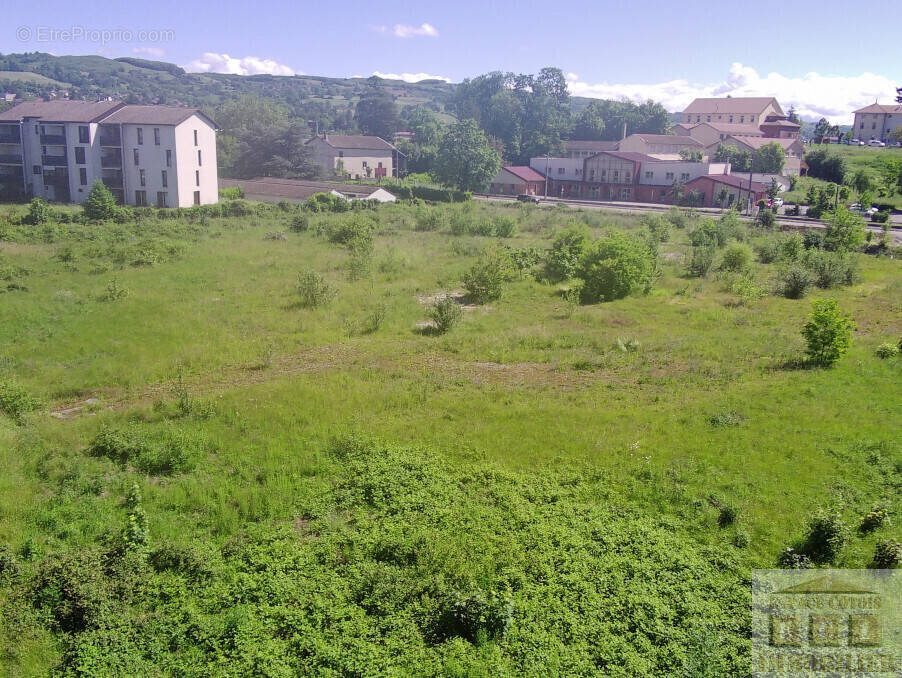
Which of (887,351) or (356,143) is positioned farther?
(356,143)

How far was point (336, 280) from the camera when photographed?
91.6ft

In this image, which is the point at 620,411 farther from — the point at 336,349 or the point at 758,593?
the point at 336,349

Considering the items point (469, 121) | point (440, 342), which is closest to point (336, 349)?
point (440, 342)

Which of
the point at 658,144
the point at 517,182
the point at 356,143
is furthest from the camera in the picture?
the point at 658,144

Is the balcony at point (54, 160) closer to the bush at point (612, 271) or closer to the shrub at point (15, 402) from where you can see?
the shrub at point (15, 402)

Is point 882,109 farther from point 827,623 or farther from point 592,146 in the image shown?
point 827,623

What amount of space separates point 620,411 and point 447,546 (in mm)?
6518

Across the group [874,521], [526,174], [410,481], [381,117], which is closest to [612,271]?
[874,521]

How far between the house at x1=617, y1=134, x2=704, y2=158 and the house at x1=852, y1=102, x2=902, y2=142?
122ft

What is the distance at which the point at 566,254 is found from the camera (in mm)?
30141

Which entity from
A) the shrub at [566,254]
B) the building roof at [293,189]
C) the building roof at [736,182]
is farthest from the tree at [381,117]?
the shrub at [566,254]

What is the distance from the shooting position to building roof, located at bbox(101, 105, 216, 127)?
49250mm

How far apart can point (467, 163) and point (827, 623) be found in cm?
6328

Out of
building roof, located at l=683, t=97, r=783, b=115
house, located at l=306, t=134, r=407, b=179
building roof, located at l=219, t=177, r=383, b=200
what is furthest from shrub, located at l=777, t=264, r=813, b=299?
building roof, located at l=683, t=97, r=783, b=115
